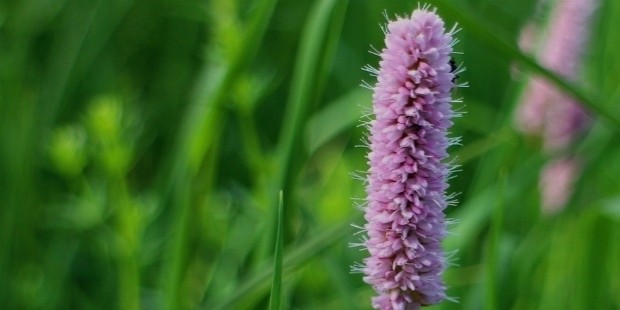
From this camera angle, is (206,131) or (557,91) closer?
(206,131)

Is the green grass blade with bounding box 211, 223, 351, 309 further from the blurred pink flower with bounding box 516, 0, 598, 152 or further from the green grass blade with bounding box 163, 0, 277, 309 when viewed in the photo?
the blurred pink flower with bounding box 516, 0, 598, 152

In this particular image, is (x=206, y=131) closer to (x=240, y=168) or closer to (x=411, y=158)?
(x=411, y=158)

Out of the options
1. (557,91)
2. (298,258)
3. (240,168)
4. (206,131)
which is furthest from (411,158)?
(240,168)

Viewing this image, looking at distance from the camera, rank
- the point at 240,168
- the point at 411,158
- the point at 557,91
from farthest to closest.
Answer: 1. the point at 240,168
2. the point at 557,91
3. the point at 411,158

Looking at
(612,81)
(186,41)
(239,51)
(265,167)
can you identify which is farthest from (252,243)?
(186,41)

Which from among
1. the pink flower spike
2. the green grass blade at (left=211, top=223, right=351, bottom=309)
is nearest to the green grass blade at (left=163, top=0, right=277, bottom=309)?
the green grass blade at (left=211, top=223, right=351, bottom=309)

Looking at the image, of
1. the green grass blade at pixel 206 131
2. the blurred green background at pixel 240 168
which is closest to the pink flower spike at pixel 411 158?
the blurred green background at pixel 240 168

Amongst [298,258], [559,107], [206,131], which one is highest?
[559,107]

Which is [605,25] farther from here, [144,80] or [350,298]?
[144,80]
